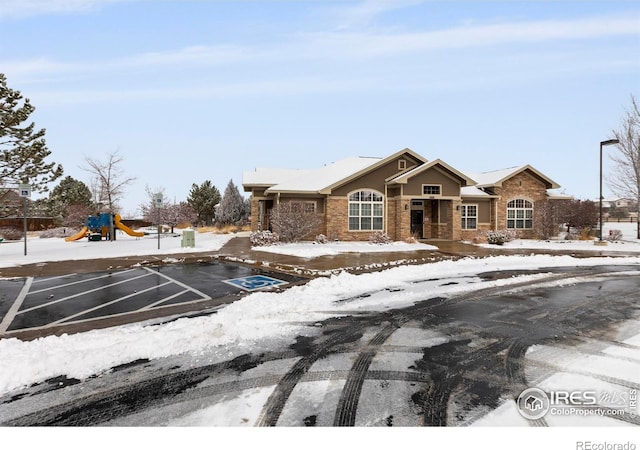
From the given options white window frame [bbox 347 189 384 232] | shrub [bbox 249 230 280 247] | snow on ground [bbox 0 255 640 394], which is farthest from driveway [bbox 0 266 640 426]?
white window frame [bbox 347 189 384 232]

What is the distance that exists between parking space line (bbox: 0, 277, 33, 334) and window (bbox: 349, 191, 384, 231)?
688 inches

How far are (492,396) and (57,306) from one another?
8.42 m

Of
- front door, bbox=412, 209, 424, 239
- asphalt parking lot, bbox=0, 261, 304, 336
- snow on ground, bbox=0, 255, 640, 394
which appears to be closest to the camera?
snow on ground, bbox=0, 255, 640, 394

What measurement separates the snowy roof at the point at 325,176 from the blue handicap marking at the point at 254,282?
12.7 metres

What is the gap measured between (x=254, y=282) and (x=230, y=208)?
30.6 metres

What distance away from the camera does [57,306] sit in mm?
7535

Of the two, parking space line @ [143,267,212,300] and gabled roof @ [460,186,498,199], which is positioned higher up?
gabled roof @ [460,186,498,199]

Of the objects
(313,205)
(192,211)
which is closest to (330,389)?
(313,205)

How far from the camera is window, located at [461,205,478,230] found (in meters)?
26.6

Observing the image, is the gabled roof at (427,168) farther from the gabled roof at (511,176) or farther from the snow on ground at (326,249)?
the snow on ground at (326,249)

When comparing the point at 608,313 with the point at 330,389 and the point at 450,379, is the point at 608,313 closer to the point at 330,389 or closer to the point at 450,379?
the point at 450,379

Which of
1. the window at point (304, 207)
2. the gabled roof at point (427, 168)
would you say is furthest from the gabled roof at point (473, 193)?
the window at point (304, 207)

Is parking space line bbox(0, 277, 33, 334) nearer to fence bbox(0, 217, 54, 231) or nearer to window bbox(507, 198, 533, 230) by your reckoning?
window bbox(507, 198, 533, 230)

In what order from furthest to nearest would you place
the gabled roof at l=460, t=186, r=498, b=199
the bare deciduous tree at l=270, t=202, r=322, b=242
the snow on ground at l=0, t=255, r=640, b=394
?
the gabled roof at l=460, t=186, r=498, b=199, the bare deciduous tree at l=270, t=202, r=322, b=242, the snow on ground at l=0, t=255, r=640, b=394
